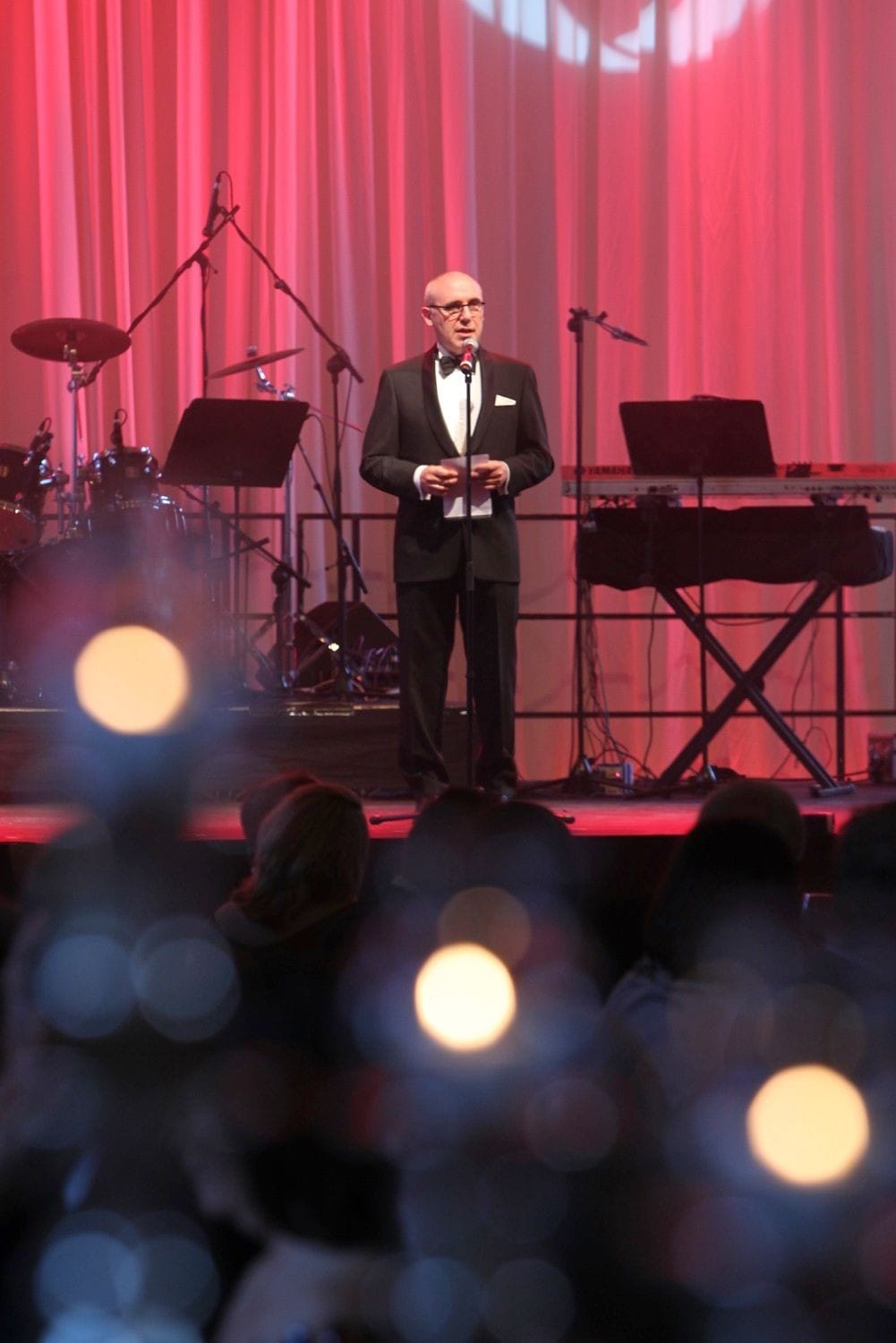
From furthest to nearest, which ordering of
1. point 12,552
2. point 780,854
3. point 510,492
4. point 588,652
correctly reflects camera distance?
point 588,652, point 12,552, point 510,492, point 780,854

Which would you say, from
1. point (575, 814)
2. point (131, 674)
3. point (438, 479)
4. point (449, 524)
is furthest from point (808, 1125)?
point (131, 674)

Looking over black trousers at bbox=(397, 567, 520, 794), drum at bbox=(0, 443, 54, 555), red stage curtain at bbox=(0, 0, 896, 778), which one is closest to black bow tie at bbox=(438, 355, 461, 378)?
black trousers at bbox=(397, 567, 520, 794)

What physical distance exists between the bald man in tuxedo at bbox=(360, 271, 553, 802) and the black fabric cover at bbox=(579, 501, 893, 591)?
29.4 inches

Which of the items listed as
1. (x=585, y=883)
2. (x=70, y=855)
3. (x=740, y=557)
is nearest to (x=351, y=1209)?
(x=70, y=855)

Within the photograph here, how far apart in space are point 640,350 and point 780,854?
5.58 m

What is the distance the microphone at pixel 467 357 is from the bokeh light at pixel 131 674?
5.19 ft

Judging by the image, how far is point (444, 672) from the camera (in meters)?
4.71

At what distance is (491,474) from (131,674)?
210 centimetres

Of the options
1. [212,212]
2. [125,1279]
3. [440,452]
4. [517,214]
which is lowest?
[125,1279]

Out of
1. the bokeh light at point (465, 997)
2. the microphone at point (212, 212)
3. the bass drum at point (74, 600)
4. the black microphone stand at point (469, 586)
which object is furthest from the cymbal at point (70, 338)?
the bokeh light at point (465, 997)

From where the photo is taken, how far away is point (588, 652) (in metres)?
7.00

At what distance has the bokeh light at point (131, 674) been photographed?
18.2ft

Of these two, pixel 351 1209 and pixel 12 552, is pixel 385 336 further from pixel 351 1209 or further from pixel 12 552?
pixel 351 1209

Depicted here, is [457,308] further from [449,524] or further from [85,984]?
[85,984]
